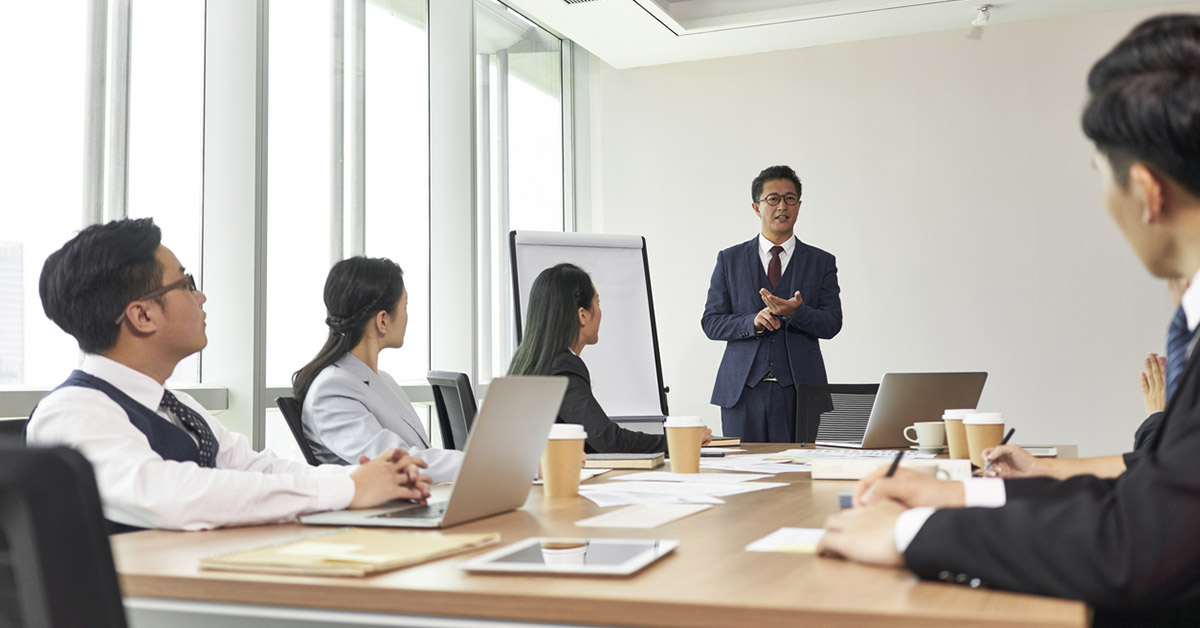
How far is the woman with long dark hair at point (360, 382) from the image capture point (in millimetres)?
2430

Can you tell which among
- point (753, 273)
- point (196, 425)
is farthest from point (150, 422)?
point (753, 273)

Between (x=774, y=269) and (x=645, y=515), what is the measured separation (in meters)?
3.35

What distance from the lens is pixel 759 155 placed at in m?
6.16

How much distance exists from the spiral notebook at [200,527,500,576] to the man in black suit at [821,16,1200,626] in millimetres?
431

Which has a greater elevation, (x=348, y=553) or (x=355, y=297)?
(x=355, y=297)

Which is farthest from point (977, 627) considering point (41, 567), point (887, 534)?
point (41, 567)

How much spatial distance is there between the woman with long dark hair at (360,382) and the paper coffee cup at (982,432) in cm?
112

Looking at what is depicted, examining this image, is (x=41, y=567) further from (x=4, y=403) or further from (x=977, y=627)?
(x=4, y=403)

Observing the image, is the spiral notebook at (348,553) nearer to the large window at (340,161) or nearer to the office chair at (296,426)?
the office chair at (296,426)

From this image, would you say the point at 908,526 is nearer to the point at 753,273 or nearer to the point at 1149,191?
the point at 1149,191

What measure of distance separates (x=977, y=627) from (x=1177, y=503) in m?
0.23

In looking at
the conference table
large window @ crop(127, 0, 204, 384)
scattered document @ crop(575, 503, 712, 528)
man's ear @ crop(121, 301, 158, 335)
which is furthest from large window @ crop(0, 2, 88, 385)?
scattered document @ crop(575, 503, 712, 528)

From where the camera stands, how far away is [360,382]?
8.45 ft

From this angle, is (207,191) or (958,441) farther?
(207,191)
